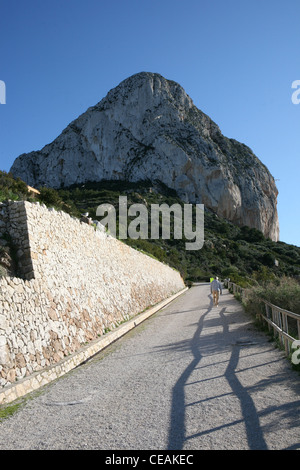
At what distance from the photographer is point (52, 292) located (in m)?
8.99

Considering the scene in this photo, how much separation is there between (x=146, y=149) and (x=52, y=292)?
8300cm

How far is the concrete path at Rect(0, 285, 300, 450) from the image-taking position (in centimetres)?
386

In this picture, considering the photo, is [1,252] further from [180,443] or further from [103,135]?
[103,135]

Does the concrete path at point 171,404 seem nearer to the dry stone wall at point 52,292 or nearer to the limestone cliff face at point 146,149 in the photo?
the dry stone wall at point 52,292

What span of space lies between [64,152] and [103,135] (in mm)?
11019

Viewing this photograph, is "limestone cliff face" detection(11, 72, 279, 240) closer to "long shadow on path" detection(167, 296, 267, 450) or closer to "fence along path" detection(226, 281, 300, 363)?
"fence along path" detection(226, 281, 300, 363)

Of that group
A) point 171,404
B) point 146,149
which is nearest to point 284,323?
point 171,404

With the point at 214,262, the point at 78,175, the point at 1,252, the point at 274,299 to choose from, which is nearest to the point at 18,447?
the point at 1,252

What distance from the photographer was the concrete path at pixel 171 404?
3.86m

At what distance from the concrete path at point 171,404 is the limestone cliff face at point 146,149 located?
79.7 m

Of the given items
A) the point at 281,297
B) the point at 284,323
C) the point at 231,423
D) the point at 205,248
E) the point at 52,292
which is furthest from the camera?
the point at 205,248

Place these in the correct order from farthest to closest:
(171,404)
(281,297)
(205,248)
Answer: (205,248), (281,297), (171,404)

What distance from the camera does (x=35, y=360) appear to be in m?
7.20

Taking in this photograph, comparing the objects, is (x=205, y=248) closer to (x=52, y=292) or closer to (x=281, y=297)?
(x=281, y=297)
